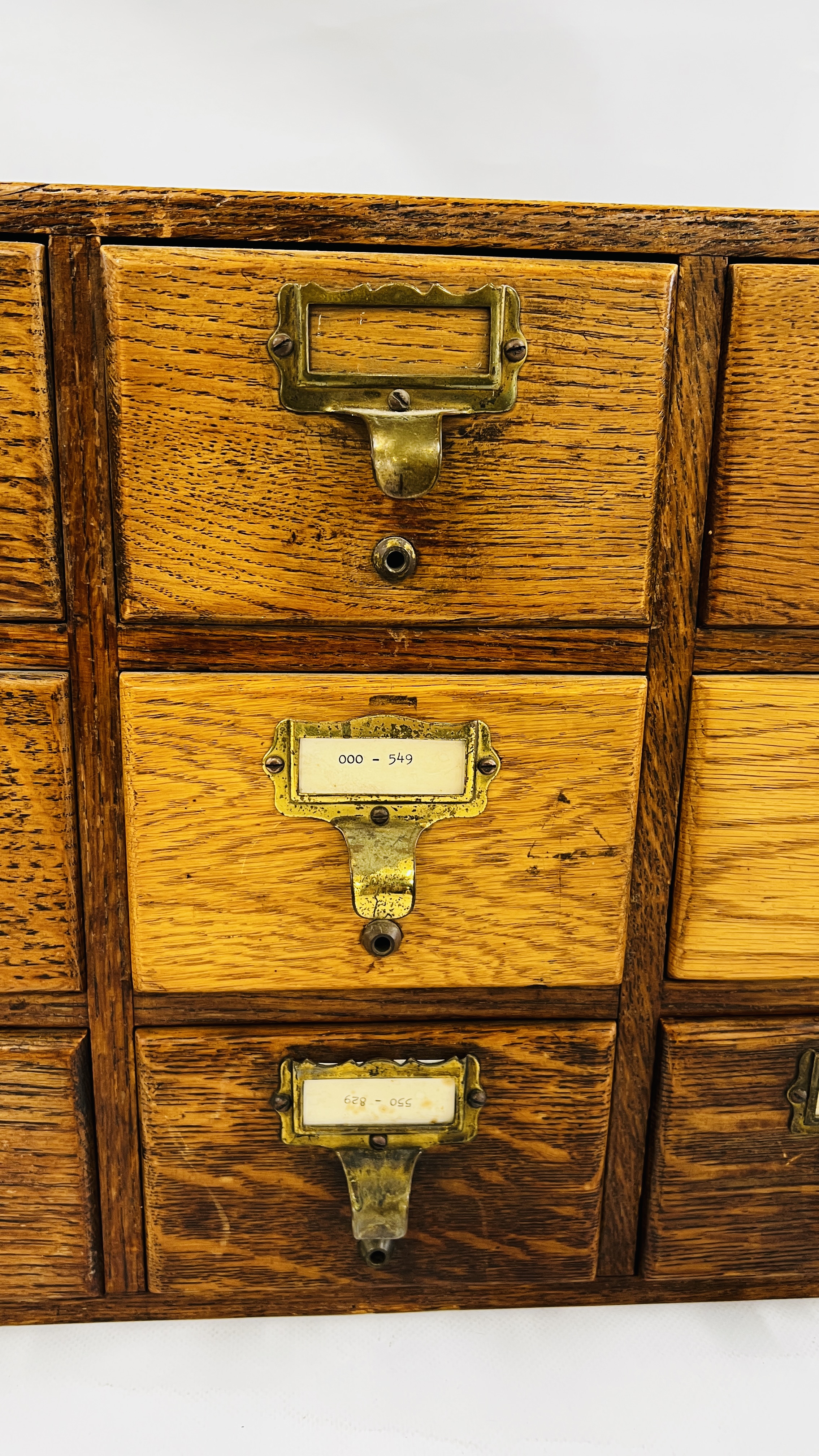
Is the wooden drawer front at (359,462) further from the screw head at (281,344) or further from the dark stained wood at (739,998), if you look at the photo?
the dark stained wood at (739,998)

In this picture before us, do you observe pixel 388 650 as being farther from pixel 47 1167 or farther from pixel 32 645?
pixel 47 1167

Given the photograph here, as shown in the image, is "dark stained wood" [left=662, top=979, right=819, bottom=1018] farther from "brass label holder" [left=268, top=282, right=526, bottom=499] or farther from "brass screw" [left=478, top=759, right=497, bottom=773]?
"brass label holder" [left=268, top=282, right=526, bottom=499]

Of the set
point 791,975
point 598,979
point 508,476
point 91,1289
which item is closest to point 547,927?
point 598,979

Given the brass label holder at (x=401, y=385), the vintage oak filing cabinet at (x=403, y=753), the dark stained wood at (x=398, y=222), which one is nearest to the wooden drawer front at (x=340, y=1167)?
the vintage oak filing cabinet at (x=403, y=753)

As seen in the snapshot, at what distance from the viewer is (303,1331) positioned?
71 centimetres

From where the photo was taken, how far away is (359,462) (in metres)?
0.60

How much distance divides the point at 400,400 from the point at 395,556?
9 centimetres

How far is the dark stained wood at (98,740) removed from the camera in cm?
58

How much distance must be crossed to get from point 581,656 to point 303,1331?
0.52m

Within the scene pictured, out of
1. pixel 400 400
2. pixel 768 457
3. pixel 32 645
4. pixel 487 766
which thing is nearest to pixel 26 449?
pixel 32 645

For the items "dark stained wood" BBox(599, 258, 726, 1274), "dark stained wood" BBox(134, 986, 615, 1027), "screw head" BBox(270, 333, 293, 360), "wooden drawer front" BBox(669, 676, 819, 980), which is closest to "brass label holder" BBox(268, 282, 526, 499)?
"screw head" BBox(270, 333, 293, 360)

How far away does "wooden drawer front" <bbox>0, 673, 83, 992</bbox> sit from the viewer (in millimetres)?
614

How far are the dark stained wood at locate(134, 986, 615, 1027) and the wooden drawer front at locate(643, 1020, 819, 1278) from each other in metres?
0.07

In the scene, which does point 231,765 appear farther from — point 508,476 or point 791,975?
point 791,975
